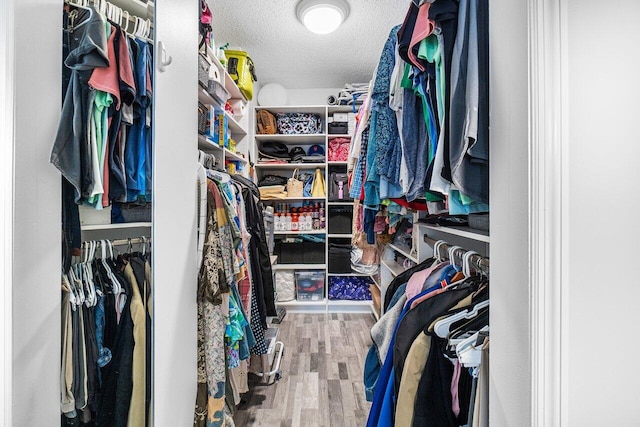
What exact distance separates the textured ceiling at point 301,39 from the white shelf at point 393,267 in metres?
1.84

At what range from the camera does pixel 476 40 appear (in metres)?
0.72

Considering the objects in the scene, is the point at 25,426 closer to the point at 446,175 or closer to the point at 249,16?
the point at 446,175

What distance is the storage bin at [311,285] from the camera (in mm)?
3436

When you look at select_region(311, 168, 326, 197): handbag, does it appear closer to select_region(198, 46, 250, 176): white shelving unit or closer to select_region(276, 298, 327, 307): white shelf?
select_region(198, 46, 250, 176): white shelving unit

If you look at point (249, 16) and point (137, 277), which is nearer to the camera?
point (137, 277)

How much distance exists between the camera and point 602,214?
490 millimetres

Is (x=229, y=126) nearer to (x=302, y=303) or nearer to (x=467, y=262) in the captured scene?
(x=302, y=303)

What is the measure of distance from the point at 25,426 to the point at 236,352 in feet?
3.04

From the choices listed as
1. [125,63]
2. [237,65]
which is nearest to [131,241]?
[125,63]

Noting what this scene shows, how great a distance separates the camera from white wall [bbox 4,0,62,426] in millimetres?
557

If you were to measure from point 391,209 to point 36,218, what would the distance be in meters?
1.48

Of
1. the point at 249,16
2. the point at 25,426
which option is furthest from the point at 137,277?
the point at 249,16

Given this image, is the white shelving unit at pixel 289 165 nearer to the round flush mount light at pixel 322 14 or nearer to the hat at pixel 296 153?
the hat at pixel 296 153

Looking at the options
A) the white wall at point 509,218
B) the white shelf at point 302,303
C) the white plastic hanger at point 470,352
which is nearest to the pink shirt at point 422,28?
the white wall at point 509,218
